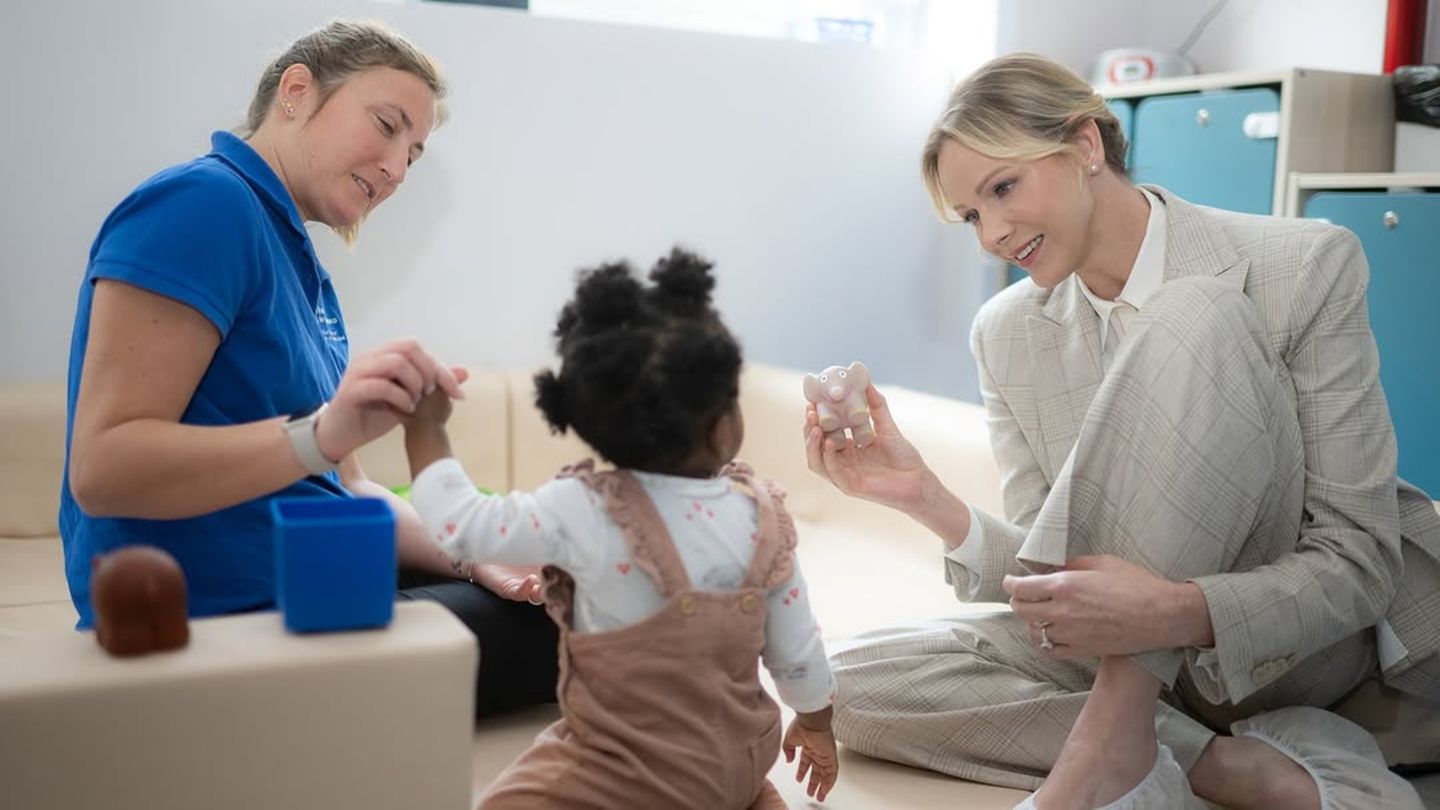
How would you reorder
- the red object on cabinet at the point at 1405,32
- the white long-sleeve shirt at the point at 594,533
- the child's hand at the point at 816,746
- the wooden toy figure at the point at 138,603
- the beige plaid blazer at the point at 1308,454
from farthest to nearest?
the red object on cabinet at the point at 1405,32, the beige plaid blazer at the point at 1308,454, the child's hand at the point at 816,746, the white long-sleeve shirt at the point at 594,533, the wooden toy figure at the point at 138,603

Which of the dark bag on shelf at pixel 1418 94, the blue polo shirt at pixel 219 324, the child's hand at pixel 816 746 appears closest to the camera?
the blue polo shirt at pixel 219 324

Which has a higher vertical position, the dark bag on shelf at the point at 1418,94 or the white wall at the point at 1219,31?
the white wall at the point at 1219,31

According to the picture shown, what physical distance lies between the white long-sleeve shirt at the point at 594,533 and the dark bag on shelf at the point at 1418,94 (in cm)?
218

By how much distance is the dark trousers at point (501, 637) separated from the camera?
5.66 ft

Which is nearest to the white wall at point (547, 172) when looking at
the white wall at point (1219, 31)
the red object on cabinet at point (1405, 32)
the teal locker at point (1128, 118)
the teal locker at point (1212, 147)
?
the white wall at point (1219, 31)

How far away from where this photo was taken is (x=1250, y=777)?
1.53 m

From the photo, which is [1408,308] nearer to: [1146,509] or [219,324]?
[1146,509]

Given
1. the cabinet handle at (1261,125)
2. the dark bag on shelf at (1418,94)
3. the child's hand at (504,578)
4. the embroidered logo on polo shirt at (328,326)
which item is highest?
the dark bag on shelf at (1418,94)

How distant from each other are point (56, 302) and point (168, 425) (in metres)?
1.81

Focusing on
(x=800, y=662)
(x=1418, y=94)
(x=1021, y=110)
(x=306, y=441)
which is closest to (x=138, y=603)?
(x=306, y=441)

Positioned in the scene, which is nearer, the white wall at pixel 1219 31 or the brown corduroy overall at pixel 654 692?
the brown corduroy overall at pixel 654 692

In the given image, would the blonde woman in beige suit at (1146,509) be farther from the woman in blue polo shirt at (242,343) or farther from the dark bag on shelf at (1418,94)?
the dark bag on shelf at (1418,94)

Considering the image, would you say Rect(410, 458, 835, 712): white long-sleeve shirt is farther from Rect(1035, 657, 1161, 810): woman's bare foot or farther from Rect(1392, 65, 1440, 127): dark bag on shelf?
Rect(1392, 65, 1440, 127): dark bag on shelf

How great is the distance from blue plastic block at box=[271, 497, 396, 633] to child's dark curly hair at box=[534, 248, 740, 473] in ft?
0.66
